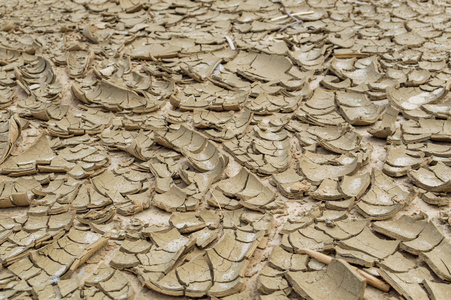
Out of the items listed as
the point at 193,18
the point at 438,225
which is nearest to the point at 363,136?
the point at 438,225

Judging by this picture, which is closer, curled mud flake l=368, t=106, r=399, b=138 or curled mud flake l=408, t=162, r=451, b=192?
curled mud flake l=408, t=162, r=451, b=192

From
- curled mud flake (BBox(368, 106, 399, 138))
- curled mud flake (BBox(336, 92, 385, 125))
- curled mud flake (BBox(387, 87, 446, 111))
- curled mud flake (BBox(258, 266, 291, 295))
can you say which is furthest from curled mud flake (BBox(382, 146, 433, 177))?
curled mud flake (BBox(258, 266, 291, 295))

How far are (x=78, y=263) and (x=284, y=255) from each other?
2.62ft

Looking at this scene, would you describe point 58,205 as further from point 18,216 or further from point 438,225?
point 438,225

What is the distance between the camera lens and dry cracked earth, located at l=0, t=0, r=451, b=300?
6.55ft

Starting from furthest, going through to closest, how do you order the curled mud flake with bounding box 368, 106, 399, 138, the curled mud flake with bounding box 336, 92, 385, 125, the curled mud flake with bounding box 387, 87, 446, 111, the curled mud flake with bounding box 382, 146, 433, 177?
the curled mud flake with bounding box 387, 87, 446, 111 → the curled mud flake with bounding box 336, 92, 385, 125 → the curled mud flake with bounding box 368, 106, 399, 138 → the curled mud flake with bounding box 382, 146, 433, 177

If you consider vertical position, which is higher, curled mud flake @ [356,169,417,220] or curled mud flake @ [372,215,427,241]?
curled mud flake @ [372,215,427,241]

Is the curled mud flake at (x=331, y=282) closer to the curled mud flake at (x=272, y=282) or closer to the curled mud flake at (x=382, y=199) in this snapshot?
the curled mud flake at (x=272, y=282)

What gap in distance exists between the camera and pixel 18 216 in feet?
7.96

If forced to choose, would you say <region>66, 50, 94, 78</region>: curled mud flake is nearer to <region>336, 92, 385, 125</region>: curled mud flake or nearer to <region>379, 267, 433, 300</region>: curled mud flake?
<region>336, 92, 385, 125</region>: curled mud flake

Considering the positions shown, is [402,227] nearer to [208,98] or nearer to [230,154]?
[230,154]

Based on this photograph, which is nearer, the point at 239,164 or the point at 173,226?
the point at 173,226

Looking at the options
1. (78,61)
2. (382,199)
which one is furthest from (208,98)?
(382,199)

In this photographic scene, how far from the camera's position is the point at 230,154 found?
2.75 meters
